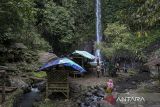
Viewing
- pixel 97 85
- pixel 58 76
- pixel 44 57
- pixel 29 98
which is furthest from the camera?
pixel 44 57

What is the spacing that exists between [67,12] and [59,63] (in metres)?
21.0

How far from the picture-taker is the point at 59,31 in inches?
1447

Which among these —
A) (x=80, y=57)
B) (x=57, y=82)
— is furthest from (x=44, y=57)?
(x=57, y=82)

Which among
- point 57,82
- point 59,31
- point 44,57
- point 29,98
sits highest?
point 59,31

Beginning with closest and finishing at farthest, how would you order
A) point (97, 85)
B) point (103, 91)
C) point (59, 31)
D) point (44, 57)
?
point (103, 91)
point (97, 85)
point (44, 57)
point (59, 31)

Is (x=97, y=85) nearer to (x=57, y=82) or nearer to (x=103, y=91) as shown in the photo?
(x=103, y=91)

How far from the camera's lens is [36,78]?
2383 cm

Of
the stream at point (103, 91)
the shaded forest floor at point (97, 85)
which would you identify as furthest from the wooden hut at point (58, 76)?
the stream at point (103, 91)

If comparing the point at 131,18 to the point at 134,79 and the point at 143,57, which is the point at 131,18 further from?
the point at 143,57

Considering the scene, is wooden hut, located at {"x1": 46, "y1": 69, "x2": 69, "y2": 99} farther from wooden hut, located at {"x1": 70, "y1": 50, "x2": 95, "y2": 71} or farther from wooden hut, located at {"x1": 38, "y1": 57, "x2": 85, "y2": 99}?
wooden hut, located at {"x1": 70, "y1": 50, "x2": 95, "y2": 71}

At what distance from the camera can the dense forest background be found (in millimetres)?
18309

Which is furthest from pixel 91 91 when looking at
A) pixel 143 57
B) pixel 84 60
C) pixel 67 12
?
pixel 67 12

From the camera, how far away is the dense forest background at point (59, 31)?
60.1ft

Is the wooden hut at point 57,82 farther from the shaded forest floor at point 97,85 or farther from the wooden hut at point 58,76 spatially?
the shaded forest floor at point 97,85
